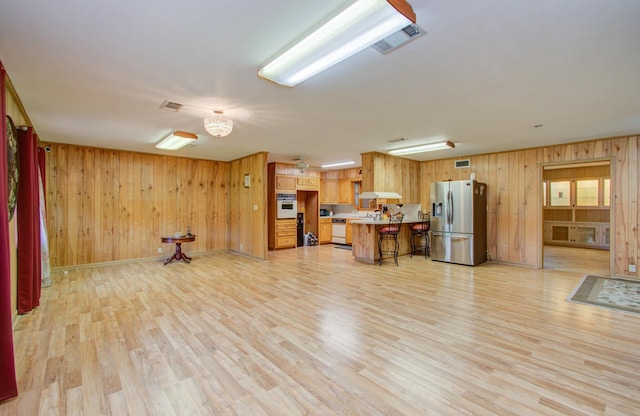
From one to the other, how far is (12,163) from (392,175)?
629 centimetres

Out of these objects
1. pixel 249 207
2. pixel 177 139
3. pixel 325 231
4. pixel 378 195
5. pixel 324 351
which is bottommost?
pixel 324 351

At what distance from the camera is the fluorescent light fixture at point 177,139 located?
4.57 metres

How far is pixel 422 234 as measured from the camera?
741 centimetres

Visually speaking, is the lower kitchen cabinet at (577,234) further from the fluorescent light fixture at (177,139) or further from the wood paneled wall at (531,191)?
the fluorescent light fixture at (177,139)

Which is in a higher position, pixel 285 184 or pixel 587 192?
pixel 285 184

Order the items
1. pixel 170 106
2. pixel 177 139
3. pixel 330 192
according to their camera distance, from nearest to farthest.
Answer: pixel 170 106, pixel 177 139, pixel 330 192

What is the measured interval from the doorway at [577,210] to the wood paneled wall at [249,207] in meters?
7.35

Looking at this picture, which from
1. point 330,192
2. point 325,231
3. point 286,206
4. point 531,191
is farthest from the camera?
point 330,192

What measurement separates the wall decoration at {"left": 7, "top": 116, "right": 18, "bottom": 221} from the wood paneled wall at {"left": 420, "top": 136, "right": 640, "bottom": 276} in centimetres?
768

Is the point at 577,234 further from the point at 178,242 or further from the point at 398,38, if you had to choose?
the point at 178,242

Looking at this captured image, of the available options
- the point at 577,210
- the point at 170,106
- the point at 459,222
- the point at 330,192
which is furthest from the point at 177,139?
the point at 577,210

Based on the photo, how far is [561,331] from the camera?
291cm

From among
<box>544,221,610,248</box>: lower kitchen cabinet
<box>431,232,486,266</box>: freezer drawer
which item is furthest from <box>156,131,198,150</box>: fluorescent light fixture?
<box>544,221,610,248</box>: lower kitchen cabinet

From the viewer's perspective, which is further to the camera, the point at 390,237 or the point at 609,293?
the point at 390,237
